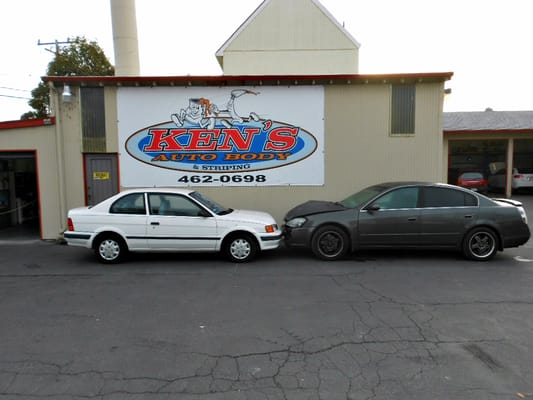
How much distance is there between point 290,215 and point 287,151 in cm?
258

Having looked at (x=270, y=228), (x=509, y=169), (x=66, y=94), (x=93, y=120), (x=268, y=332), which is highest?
(x=66, y=94)

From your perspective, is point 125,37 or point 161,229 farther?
point 125,37

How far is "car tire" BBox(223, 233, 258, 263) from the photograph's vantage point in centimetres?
684

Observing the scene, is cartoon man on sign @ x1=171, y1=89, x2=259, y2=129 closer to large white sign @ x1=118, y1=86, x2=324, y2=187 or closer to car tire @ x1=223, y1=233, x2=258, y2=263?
large white sign @ x1=118, y1=86, x2=324, y2=187

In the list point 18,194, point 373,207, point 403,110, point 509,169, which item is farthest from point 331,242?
point 509,169

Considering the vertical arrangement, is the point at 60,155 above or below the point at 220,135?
below

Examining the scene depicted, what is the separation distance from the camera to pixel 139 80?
9242 millimetres

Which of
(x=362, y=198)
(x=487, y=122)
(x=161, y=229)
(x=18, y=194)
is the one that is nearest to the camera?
(x=161, y=229)

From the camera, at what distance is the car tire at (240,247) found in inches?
269

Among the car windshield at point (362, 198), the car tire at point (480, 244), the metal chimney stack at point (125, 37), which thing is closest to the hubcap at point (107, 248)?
the car windshield at point (362, 198)

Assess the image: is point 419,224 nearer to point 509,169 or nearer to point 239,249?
point 239,249

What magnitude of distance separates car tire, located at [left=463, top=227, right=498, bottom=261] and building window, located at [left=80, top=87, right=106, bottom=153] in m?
8.97

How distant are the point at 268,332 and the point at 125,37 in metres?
19.2

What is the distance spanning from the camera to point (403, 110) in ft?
31.4
